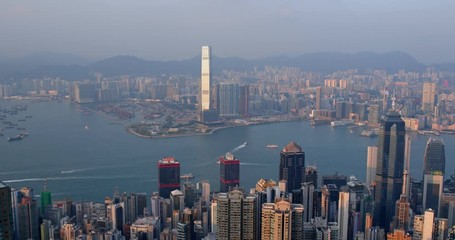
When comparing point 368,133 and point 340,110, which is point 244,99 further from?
point 368,133

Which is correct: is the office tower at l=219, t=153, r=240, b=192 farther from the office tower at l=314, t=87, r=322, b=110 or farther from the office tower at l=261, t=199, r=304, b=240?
the office tower at l=314, t=87, r=322, b=110

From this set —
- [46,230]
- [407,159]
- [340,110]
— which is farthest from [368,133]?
[46,230]

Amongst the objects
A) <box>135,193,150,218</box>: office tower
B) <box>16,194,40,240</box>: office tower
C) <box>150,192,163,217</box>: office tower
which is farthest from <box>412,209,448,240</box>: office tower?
<box>16,194,40,240</box>: office tower

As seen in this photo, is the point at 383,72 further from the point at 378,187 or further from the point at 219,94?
the point at 378,187

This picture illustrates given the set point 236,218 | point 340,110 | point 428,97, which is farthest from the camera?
point 340,110

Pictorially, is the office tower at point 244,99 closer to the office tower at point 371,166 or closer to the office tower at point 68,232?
the office tower at point 371,166

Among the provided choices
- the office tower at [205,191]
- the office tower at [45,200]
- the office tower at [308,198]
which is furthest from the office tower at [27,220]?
the office tower at [308,198]
